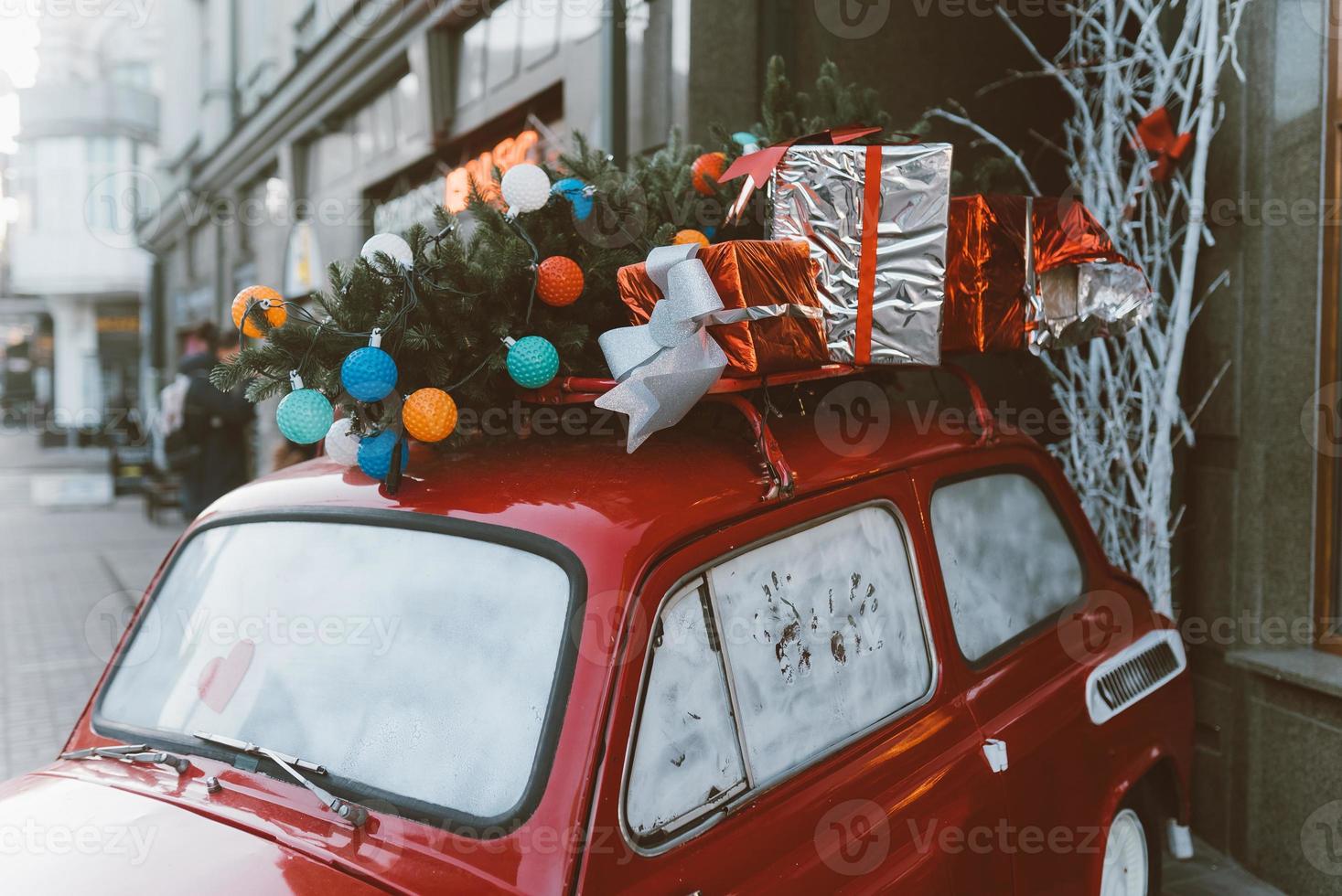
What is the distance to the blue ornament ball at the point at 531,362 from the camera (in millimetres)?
2410

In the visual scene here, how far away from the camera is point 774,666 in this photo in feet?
7.17

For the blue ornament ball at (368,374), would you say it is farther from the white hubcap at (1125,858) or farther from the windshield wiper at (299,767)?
the white hubcap at (1125,858)

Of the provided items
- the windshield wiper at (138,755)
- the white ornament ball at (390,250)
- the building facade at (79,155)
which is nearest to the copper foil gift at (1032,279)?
the white ornament ball at (390,250)

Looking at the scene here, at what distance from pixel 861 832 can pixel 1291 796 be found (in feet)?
9.10

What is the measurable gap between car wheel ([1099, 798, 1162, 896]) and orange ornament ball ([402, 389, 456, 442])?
82.1 inches

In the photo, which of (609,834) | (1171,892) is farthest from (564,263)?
(1171,892)

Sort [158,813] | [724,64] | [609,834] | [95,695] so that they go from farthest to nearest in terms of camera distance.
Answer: [724,64] < [95,695] < [158,813] < [609,834]

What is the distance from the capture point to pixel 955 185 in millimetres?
3900

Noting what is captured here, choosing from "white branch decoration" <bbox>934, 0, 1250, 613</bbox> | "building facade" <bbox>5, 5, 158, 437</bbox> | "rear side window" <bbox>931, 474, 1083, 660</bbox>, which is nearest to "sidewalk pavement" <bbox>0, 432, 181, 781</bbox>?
"rear side window" <bbox>931, 474, 1083, 660</bbox>

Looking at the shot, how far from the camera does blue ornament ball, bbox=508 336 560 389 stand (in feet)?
7.91

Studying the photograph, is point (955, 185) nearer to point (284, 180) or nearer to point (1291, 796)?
point (1291, 796)

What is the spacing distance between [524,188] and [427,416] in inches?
28.5

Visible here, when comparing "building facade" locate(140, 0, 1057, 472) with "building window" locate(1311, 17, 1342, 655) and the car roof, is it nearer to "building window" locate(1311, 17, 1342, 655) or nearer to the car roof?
the car roof

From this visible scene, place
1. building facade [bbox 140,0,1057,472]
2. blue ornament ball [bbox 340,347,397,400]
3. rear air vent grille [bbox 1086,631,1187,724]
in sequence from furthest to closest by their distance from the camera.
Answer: building facade [bbox 140,0,1057,472]
rear air vent grille [bbox 1086,631,1187,724]
blue ornament ball [bbox 340,347,397,400]
